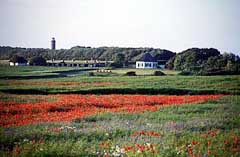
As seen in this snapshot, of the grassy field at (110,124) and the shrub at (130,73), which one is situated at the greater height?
the shrub at (130,73)

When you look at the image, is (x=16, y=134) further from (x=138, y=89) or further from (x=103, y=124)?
(x=138, y=89)

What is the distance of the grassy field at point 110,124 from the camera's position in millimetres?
6773

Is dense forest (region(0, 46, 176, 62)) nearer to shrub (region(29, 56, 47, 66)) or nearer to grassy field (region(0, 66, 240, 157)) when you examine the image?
shrub (region(29, 56, 47, 66))

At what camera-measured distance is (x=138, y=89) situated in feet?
63.7

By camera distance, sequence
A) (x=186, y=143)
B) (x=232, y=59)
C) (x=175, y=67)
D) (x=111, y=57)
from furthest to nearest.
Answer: (x=111, y=57)
(x=175, y=67)
(x=232, y=59)
(x=186, y=143)

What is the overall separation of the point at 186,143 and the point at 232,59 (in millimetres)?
5279

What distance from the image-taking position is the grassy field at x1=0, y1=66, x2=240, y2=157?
677cm

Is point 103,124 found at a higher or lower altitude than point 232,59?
lower

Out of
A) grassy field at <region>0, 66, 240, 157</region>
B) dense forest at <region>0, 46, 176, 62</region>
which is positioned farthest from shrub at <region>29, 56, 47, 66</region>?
grassy field at <region>0, 66, 240, 157</region>

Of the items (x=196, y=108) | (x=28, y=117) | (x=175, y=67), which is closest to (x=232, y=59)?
(x=196, y=108)

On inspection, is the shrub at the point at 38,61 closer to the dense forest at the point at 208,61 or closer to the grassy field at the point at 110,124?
the grassy field at the point at 110,124

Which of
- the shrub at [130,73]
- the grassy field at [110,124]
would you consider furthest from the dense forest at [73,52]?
the shrub at [130,73]

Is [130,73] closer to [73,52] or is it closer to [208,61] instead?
[208,61]

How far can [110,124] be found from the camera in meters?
9.15
